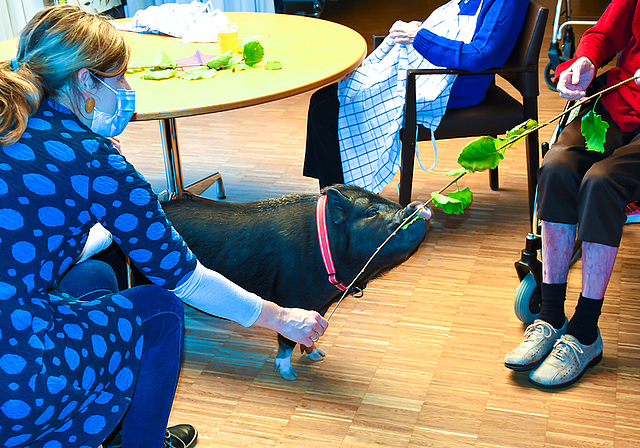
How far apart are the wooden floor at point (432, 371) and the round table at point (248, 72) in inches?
27.5

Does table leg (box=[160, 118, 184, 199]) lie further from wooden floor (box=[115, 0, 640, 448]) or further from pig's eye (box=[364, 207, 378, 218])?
pig's eye (box=[364, 207, 378, 218])

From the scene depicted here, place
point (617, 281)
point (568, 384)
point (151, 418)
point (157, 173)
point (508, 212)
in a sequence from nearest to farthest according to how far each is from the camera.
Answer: point (151, 418)
point (568, 384)
point (617, 281)
point (508, 212)
point (157, 173)

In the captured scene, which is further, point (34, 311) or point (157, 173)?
point (157, 173)

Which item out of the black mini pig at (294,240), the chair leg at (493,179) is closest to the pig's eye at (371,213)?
the black mini pig at (294,240)

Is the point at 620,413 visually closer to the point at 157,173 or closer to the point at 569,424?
the point at 569,424

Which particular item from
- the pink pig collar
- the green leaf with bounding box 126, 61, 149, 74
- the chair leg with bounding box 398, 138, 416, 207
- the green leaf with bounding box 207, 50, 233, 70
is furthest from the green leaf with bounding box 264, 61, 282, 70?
the pink pig collar

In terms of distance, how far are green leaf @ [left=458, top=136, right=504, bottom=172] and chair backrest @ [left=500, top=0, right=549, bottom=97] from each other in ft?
3.35

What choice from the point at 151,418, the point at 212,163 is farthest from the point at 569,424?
the point at 212,163

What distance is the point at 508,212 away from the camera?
2.91 m

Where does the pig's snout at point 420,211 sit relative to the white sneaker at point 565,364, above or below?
above

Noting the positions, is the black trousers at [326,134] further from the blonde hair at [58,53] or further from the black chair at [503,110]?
the blonde hair at [58,53]

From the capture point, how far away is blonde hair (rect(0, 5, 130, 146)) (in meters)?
1.10

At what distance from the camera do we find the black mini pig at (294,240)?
1.69 meters

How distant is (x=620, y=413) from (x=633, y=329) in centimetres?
43
